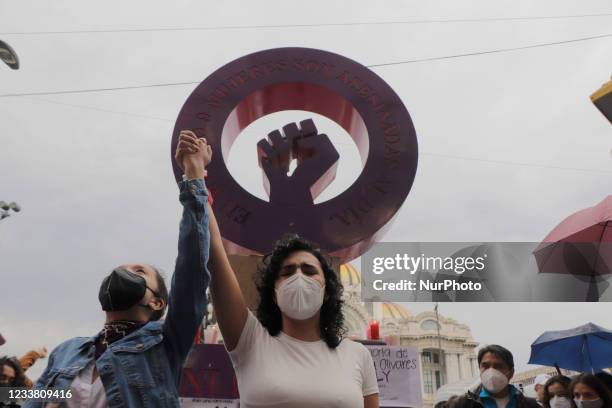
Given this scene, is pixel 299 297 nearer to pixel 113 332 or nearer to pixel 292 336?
A: pixel 292 336

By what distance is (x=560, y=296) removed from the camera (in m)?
7.16

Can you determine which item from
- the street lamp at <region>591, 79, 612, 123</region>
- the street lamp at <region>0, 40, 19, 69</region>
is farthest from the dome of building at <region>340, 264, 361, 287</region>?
the street lamp at <region>591, 79, 612, 123</region>

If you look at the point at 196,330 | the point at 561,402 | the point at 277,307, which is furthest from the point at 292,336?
the point at 561,402

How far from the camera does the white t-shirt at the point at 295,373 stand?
1.86 meters

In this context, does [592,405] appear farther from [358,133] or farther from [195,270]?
[195,270]

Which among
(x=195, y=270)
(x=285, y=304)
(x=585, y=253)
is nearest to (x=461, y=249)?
(x=585, y=253)

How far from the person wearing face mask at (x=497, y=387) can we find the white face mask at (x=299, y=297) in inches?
78.9

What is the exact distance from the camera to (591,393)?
4227mm

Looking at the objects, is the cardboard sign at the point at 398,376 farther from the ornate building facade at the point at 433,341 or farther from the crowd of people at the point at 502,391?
the ornate building facade at the point at 433,341

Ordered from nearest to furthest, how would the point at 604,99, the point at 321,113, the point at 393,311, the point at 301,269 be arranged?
1. the point at 301,269
2. the point at 604,99
3. the point at 321,113
4. the point at 393,311

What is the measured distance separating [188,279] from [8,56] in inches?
272

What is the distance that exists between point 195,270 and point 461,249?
4.56 metres

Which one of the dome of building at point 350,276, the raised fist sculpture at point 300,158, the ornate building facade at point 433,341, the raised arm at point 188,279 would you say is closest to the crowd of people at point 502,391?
the raised fist sculpture at point 300,158

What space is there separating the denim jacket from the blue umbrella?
19.5 ft
